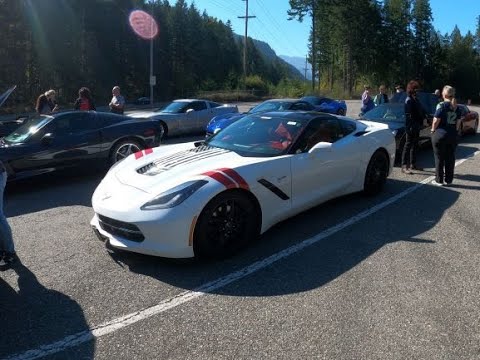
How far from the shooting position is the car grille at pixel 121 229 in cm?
404

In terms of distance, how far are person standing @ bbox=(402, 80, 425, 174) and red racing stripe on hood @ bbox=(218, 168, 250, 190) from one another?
16.7ft

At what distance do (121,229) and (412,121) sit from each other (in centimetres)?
626

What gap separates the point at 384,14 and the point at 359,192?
7376 cm

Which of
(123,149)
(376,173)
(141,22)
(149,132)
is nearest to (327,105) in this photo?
(149,132)

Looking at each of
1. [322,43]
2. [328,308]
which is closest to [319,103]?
[328,308]

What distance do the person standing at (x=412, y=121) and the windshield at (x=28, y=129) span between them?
645cm

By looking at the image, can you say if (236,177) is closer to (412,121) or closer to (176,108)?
(412,121)

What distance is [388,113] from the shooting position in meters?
10.4

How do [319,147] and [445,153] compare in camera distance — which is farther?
[445,153]

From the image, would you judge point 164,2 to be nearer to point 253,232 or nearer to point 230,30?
point 230,30

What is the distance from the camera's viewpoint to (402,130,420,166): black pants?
854cm

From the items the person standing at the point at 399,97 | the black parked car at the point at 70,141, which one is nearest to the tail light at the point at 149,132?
the black parked car at the point at 70,141

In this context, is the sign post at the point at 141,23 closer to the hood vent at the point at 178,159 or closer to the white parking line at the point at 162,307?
the hood vent at the point at 178,159

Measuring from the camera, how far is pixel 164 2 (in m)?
79.8
